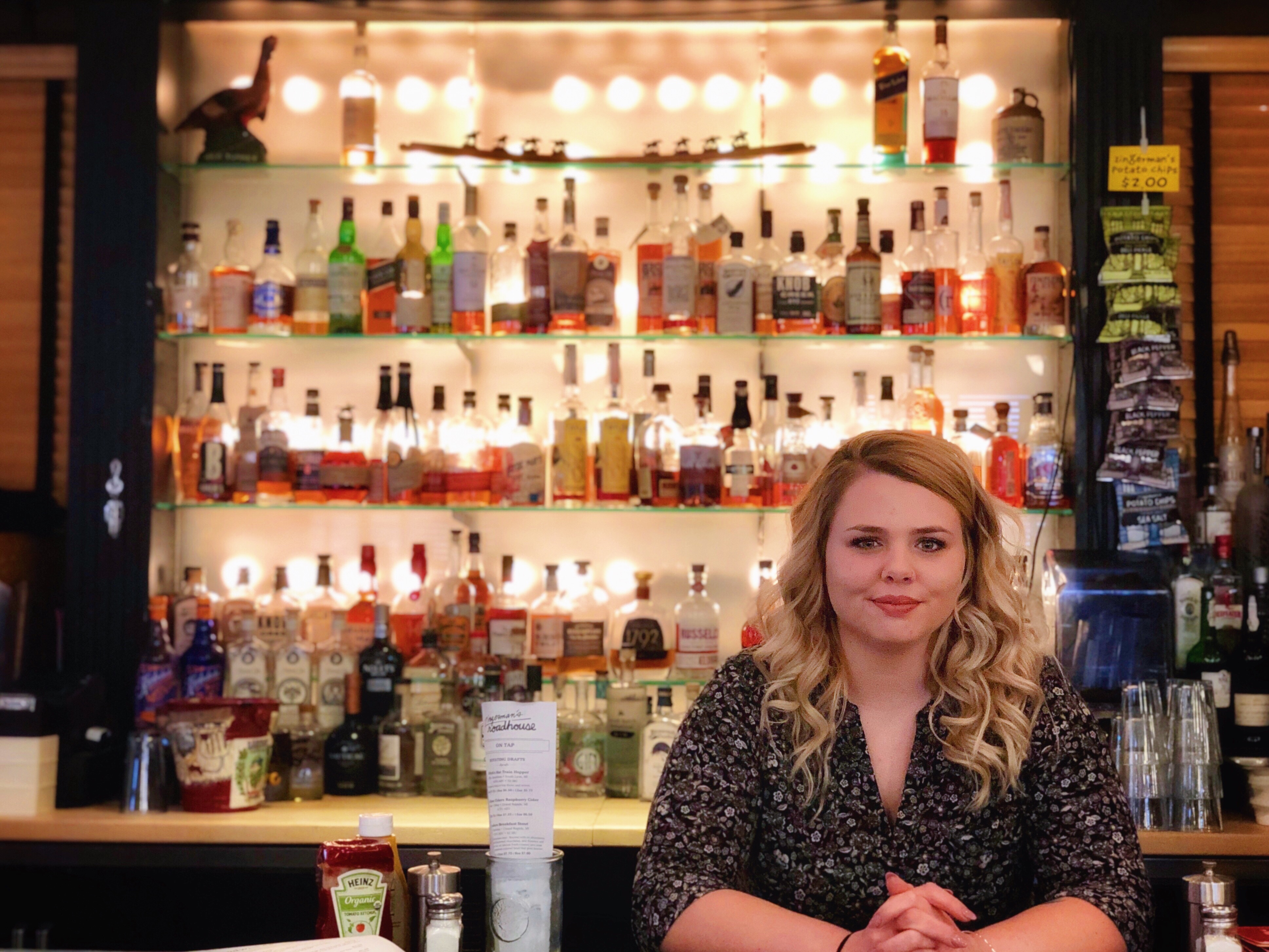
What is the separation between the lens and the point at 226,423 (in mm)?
3422

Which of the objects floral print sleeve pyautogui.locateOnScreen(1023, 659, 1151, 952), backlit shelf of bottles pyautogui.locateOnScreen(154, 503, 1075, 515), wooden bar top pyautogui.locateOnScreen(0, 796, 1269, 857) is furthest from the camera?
backlit shelf of bottles pyautogui.locateOnScreen(154, 503, 1075, 515)

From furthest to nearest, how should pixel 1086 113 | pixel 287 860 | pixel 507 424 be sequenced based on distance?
pixel 507 424, pixel 1086 113, pixel 287 860

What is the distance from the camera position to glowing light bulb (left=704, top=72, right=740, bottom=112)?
3.56 m

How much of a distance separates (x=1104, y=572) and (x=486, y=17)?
2.07m

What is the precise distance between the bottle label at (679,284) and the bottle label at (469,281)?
17.7 inches

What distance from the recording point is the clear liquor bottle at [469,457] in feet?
10.9

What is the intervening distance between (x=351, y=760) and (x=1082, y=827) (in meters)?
1.86

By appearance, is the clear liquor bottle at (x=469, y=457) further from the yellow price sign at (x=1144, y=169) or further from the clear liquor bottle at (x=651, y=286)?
the yellow price sign at (x=1144, y=169)

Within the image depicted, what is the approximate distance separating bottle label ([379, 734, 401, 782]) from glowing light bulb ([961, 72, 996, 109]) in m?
2.15

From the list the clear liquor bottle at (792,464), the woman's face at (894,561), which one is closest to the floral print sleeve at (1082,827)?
the woman's face at (894,561)

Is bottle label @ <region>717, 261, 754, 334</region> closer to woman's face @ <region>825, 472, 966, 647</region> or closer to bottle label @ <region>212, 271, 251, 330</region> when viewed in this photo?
bottle label @ <region>212, 271, 251, 330</region>

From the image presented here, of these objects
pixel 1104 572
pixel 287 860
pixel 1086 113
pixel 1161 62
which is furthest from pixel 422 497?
pixel 1161 62

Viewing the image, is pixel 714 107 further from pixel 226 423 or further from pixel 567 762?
pixel 567 762

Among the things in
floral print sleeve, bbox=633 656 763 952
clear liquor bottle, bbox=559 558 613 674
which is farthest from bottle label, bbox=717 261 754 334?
floral print sleeve, bbox=633 656 763 952
